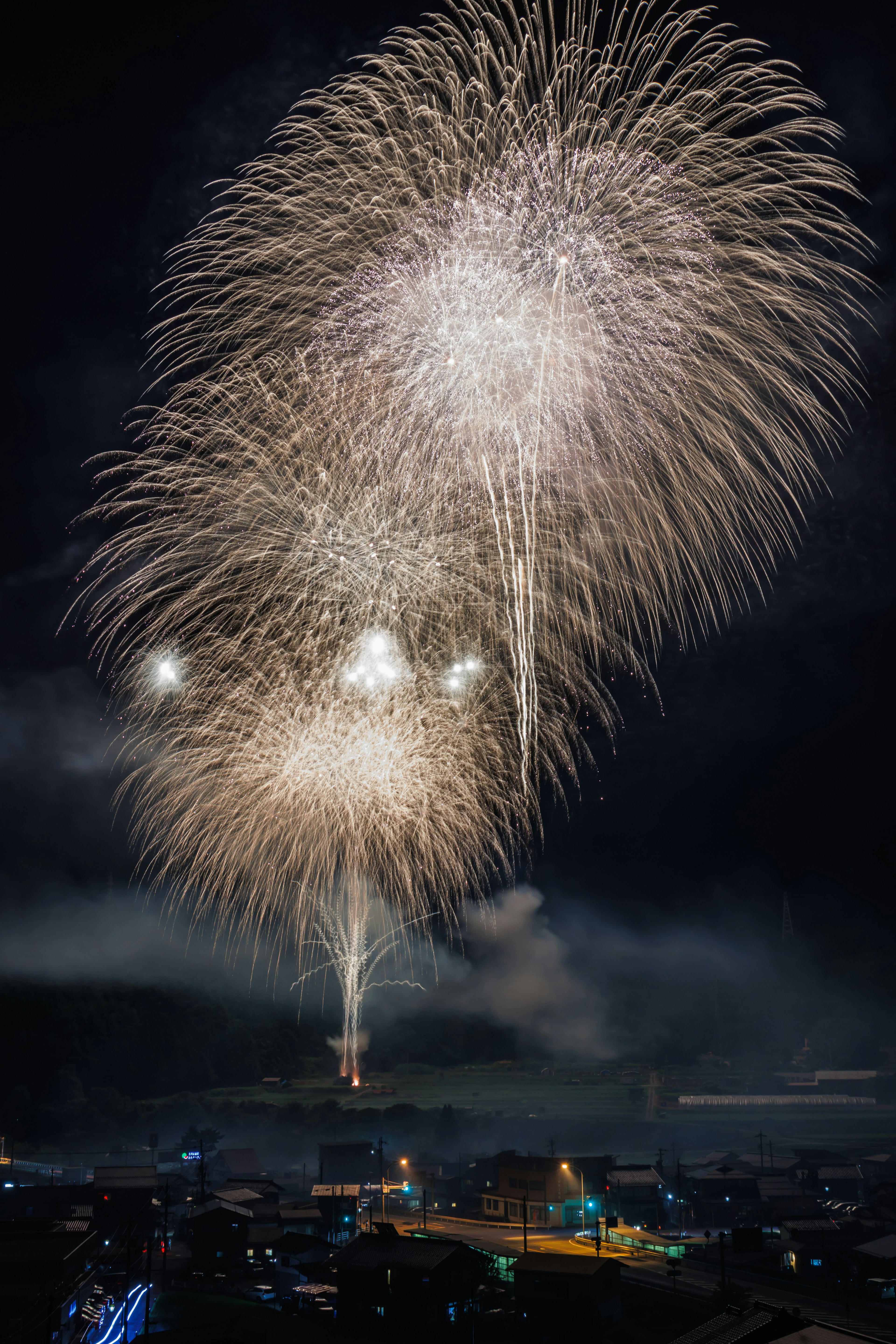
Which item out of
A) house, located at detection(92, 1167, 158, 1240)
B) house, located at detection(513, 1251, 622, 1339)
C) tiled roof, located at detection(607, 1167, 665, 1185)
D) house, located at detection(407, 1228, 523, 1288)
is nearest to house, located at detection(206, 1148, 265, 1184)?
house, located at detection(92, 1167, 158, 1240)

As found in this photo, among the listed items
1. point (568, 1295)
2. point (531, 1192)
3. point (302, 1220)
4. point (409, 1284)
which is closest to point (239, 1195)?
point (302, 1220)

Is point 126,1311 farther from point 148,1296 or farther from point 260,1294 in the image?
point 260,1294

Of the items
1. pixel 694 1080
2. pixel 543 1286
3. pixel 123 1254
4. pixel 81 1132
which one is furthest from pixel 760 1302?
pixel 694 1080

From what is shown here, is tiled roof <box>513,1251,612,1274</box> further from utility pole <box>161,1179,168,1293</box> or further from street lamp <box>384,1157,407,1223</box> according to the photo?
street lamp <box>384,1157,407,1223</box>

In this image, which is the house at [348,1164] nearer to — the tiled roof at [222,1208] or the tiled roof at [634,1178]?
the tiled roof at [634,1178]

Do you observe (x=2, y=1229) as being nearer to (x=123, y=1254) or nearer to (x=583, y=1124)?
(x=123, y=1254)

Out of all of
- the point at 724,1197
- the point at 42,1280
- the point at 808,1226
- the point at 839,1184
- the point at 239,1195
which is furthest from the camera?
the point at 839,1184
